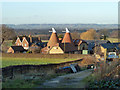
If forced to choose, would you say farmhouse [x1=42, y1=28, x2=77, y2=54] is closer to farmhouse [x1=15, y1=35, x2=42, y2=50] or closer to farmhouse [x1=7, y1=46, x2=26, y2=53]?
farmhouse [x1=7, y1=46, x2=26, y2=53]

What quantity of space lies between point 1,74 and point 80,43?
28165 mm

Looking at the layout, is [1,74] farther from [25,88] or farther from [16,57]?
[16,57]

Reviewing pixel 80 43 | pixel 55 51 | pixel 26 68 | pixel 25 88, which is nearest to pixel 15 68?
pixel 26 68

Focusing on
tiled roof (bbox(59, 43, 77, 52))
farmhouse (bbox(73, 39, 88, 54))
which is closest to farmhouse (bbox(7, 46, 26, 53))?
tiled roof (bbox(59, 43, 77, 52))

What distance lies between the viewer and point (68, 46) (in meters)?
37.6

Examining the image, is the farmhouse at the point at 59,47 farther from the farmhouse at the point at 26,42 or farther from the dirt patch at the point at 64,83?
the dirt patch at the point at 64,83

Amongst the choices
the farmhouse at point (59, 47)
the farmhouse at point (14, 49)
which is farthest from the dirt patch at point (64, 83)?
the farmhouse at point (14, 49)

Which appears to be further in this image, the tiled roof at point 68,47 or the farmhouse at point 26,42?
the farmhouse at point 26,42

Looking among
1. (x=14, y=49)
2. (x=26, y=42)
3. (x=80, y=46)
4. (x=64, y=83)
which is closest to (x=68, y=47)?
(x=80, y=46)

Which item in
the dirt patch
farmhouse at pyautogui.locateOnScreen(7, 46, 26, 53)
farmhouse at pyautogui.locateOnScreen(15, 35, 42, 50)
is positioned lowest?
the dirt patch

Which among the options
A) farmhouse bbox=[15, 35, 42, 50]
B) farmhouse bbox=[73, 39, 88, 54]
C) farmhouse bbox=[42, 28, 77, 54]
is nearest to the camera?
farmhouse bbox=[42, 28, 77, 54]

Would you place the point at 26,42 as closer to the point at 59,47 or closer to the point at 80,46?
the point at 80,46

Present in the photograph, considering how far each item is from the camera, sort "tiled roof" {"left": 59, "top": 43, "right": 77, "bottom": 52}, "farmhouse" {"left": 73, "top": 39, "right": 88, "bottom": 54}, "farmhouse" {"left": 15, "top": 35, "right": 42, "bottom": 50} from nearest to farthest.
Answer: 1. "tiled roof" {"left": 59, "top": 43, "right": 77, "bottom": 52}
2. "farmhouse" {"left": 73, "top": 39, "right": 88, "bottom": 54}
3. "farmhouse" {"left": 15, "top": 35, "right": 42, "bottom": 50}

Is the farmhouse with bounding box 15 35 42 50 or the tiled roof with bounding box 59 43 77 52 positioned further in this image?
the farmhouse with bounding box 15 35 42 50
